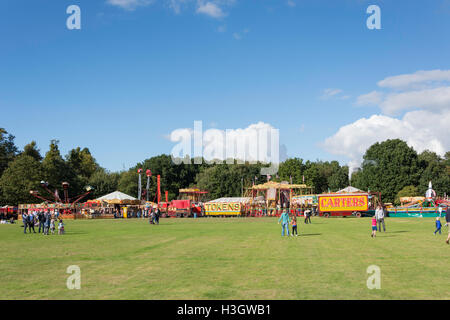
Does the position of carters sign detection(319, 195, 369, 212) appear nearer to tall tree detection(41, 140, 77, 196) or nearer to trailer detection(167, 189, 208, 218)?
trailer detection(167, 189, 208, 218)

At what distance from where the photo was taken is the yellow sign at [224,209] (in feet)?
225

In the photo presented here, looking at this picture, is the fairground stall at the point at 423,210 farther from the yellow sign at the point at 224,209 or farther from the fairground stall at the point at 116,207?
the fairground stall at the point at 116,207

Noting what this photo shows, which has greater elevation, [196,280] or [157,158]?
[157,158]

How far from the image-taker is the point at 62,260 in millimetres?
15672

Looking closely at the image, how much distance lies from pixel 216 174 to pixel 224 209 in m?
41.3

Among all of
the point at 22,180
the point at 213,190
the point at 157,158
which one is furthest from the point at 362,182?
the point at 22,180

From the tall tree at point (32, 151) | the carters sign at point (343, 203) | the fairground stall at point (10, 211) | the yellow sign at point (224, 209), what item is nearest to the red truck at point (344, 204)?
the carters sign at point (343, 203)

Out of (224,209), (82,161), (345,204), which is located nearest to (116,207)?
(224,209)

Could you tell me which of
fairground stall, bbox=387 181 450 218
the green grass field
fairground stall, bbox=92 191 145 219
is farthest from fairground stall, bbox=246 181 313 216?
the green grass field

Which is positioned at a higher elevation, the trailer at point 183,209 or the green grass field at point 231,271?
the green grass field at point 231,271

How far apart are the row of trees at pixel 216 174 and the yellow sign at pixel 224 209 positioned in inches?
764
